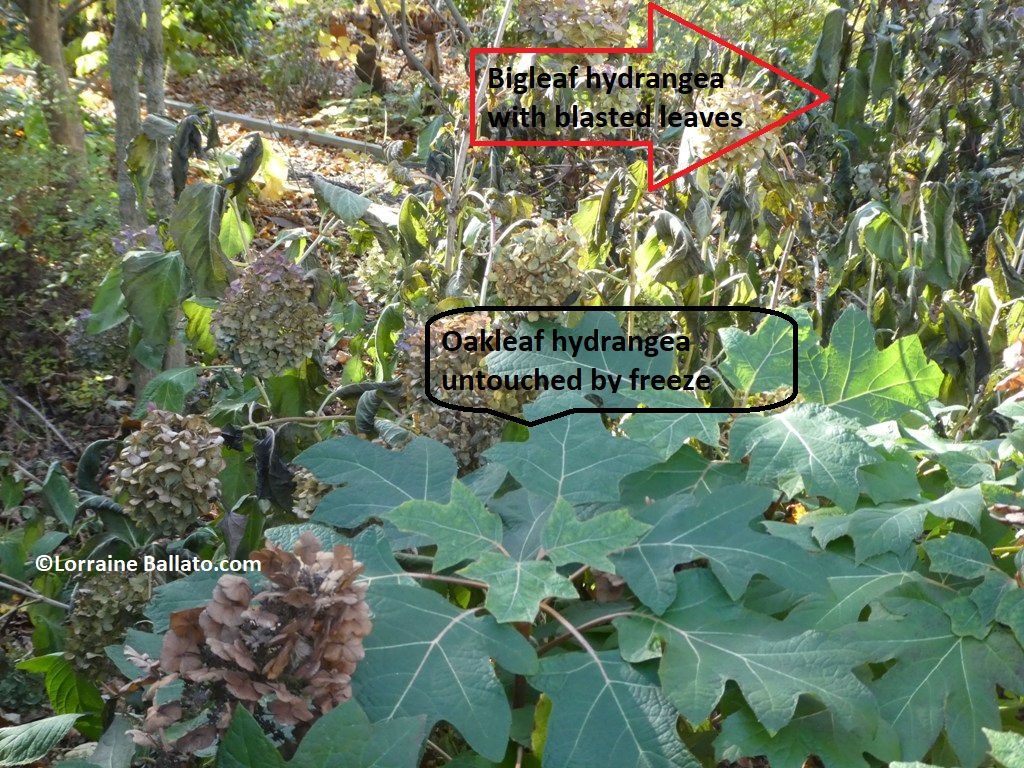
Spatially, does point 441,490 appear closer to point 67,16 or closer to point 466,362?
point 466,362

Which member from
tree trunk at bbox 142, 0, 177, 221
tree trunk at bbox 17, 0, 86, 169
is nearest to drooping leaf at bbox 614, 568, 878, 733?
tree trunk at bbox 142, 0, 177, 221

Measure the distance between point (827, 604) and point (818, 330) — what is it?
1.11m

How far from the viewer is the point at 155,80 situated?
1981 millimetres

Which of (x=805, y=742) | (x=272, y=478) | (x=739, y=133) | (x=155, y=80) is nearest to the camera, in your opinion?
(x=805, y=742)

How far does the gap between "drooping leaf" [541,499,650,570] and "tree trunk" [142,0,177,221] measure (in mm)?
1368

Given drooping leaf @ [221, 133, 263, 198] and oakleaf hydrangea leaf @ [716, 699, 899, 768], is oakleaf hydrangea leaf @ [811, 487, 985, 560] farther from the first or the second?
drooping leaf @ [221, 133, 263, 198]

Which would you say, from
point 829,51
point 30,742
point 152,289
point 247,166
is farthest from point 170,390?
point 829,51

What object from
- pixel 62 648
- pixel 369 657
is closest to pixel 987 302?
pixel 369 657

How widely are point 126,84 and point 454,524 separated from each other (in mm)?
1758

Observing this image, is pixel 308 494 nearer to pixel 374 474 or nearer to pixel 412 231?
pixel 374 474

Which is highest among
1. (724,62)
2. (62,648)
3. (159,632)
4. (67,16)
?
(67,16)

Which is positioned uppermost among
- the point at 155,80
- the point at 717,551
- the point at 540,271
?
the point at 155,80

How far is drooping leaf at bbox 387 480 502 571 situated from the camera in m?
0.84

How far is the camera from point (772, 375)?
3.54ft
